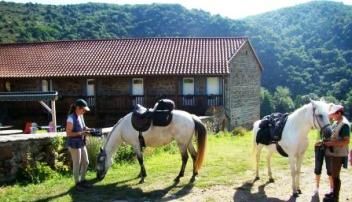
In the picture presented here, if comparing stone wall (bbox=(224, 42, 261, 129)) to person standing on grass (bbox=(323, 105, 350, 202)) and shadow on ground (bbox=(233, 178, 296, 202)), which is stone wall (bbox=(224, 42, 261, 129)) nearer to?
shadow on ground (bbox=(233, 178, 296, 202))

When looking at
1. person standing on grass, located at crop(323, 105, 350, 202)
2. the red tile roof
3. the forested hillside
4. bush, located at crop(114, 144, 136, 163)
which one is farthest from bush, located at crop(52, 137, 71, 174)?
the forested hillside

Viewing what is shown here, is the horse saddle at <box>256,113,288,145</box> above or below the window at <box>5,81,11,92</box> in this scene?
below

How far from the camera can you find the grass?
8422 millimetres

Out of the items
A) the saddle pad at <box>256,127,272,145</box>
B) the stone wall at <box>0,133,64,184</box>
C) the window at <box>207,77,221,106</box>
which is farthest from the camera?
the window at <box>207,77,221,106</box>

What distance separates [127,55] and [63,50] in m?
5.41

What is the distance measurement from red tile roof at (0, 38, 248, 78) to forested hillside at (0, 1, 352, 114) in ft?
58.4

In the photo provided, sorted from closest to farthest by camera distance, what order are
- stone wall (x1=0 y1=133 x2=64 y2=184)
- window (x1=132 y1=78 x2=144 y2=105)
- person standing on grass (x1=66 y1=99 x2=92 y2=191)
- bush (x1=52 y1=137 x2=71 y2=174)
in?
1. person standing on grass (x1=66 y1=99 x2=92 y2=191)
2. stone wall (x1=0 y1=133 x2=64 y2=184)
3. bush (x1=52 y1=137 x2=71 y2=174)
4. window (x1=132 y1=78 x2=144 y2=105)

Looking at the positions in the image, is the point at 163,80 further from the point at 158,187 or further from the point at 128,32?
the point at 128,32

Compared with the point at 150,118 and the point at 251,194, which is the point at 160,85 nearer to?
the point at 150,118

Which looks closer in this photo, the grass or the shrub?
the grass

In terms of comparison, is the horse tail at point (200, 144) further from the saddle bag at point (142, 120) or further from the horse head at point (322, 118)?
the horse head at point (322, 118)

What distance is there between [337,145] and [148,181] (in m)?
4.19

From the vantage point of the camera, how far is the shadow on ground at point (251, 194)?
7.87m

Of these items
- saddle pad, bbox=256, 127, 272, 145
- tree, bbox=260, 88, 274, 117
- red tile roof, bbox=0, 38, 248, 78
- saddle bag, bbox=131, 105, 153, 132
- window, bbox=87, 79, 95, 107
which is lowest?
tree, bbox=260, 88, 274, 117
